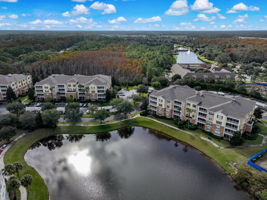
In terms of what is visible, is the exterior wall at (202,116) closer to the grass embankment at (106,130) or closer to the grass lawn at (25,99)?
the grass embankment at (106,130)

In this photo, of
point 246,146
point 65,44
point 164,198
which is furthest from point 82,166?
point 65,44

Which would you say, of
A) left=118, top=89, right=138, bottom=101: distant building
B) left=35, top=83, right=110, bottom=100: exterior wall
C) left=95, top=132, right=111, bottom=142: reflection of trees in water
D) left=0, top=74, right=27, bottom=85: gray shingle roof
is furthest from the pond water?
left=0, top=74, right=27, bottom=85: gray shingle roof

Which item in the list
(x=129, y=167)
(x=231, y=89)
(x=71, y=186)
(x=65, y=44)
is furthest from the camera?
(x=65, y=44)

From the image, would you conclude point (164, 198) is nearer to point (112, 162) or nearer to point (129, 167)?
point (129, 167)

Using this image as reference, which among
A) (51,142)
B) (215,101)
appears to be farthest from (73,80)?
(215,101)

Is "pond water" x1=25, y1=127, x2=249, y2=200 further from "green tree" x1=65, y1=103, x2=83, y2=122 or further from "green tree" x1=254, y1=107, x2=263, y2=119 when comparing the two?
"green tree" x1=254, y1=107, x2=263, y2=119

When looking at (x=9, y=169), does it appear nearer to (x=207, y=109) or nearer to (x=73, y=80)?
(x=73, y=80)
